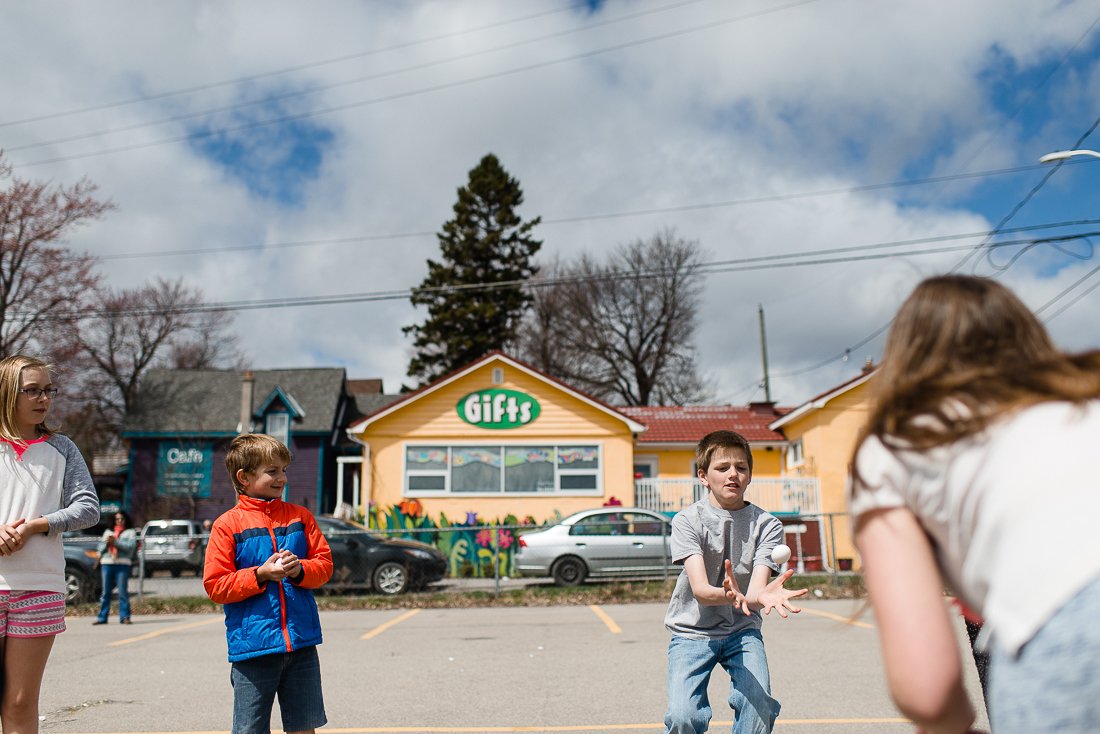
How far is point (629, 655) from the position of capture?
9258 millimetres

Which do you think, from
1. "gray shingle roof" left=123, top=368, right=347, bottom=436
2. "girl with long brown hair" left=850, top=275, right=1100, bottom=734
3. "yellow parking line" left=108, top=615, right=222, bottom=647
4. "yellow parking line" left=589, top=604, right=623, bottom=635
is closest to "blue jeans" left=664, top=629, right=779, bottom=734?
"girl with long brown hair" left=850, top=275, right=1100, bottom=734

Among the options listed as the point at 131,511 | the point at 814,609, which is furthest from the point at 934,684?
the point at 131,511

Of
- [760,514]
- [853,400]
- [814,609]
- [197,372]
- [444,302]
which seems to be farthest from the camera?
[444,302]

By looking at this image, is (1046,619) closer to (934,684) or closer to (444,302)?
(934,684)

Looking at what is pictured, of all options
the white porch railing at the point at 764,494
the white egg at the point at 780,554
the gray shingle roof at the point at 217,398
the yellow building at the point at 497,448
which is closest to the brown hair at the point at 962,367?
the white egg at the point at 780,554

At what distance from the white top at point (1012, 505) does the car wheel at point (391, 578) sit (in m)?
15.4

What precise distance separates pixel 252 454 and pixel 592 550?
14249mm

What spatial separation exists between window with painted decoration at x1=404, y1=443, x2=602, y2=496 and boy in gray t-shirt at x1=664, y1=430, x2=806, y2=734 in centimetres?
2015

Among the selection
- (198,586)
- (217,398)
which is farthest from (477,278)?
(198,586)

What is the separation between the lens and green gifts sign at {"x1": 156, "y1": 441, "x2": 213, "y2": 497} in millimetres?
34312

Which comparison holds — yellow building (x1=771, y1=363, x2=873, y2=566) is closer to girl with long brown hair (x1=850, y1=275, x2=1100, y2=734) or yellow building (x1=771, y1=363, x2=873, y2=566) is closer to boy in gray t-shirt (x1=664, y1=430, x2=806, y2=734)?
boy in gray t-shirt (x1=664, y1=430, x2=806, y2=734)

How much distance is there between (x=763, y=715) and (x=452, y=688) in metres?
4.11

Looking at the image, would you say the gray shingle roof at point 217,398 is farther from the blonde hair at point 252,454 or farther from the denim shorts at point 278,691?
the denim shorts at point 278,691

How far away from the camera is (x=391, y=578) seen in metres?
16.4
